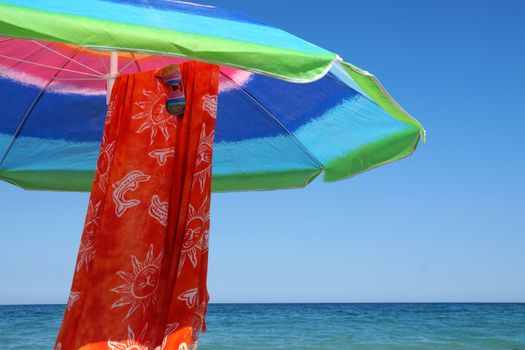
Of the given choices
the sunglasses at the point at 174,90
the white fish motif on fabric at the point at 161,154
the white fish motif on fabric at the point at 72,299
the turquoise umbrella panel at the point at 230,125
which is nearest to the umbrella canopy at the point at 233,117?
the turquoise umbrella panel at the point at 230,125

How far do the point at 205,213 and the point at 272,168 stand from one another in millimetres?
1287

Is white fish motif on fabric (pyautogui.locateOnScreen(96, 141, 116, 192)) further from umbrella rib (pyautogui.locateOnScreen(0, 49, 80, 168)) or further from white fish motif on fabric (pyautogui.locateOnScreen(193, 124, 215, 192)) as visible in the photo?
umbrella rib (pyautogui.locateOnScreen(0, 49, 80, 168))

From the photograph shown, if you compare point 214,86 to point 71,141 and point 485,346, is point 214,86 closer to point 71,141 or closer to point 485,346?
point 71,141

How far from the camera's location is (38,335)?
19.7 metres

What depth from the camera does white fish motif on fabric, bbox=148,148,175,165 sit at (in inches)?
95.8

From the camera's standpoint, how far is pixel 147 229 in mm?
2365

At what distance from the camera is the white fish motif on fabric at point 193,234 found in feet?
7.77

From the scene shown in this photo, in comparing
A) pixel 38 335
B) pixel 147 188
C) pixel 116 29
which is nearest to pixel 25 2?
pixel 116 29

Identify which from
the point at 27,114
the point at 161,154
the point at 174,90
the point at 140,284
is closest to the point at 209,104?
the point at 174,90

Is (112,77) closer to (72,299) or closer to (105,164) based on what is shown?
(105,164)

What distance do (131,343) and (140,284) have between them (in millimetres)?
208

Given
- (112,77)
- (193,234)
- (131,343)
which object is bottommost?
(131,343)

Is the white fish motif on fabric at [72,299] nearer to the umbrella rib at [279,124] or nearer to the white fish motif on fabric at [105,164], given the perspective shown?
the white fish motif on fabric at [105,164]

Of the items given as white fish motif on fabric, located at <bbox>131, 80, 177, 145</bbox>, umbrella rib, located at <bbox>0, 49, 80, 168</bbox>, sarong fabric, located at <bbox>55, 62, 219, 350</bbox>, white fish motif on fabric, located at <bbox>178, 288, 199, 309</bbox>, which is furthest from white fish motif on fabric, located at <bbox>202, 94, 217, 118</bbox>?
umbrella rib, located at <bbox>0, 49, 80, 168</bbox>
